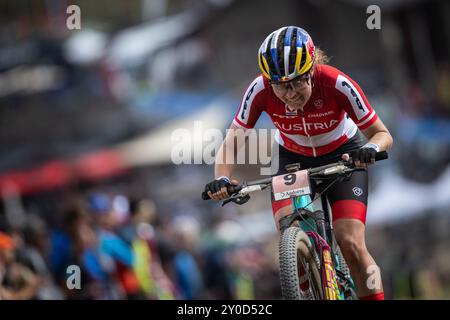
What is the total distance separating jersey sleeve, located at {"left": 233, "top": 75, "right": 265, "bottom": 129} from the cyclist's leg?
0.86m

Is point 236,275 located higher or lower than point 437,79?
lower

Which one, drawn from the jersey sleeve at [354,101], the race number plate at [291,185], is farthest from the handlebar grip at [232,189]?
the jersey sleeve at [354,101]

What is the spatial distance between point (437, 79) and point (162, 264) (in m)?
12.6

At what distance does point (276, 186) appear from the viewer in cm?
584

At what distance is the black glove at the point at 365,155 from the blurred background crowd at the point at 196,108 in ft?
24.3

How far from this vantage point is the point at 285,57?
5723 millimetres

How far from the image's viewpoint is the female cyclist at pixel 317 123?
19.0 ft

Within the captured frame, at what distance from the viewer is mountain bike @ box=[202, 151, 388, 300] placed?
18.5 ft

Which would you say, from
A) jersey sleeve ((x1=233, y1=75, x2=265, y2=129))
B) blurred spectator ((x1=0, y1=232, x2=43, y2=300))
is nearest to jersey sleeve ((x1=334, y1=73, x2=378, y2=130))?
jersey sleeve ((x1=233, y1=75, x2=265, y2=129))

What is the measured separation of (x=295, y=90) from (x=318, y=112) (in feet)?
1.51

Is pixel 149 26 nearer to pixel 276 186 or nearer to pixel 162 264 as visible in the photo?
pixel 162 264

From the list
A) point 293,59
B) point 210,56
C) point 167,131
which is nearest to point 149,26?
point 210,56

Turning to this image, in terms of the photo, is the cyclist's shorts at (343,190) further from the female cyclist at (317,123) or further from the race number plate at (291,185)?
the race number plate at (291,185)

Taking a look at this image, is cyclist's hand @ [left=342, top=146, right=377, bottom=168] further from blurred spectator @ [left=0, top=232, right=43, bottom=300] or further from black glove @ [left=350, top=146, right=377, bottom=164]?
blurred spectator @ [left=0, top=232, right=43, bottom=300]
